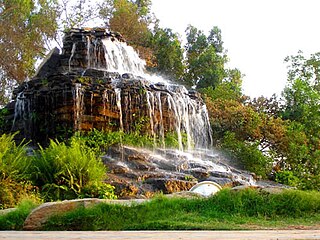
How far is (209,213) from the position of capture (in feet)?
19.7

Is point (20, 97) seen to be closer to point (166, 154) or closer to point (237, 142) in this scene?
point (166, 154)

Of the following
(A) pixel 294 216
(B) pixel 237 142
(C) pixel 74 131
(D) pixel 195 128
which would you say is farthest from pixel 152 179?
(B) pixel 237 142

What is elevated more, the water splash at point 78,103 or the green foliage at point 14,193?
the water splash at point 78,103

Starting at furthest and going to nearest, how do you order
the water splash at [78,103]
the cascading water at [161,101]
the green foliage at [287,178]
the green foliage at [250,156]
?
the green foliage at [250,156]
the green foliage at [287,178]
the cascading water at [161,101]
the water splash at [78,103]

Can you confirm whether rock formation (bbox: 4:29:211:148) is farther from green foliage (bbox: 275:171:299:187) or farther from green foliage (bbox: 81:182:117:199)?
green foliage (bbox: 81:182:117:199)

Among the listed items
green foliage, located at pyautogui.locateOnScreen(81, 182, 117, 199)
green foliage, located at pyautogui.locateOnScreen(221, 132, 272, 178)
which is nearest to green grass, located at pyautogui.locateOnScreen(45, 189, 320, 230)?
green foliage, located at pyautogui.locateOnScreen(81, 182, 117, 199)

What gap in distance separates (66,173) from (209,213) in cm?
393

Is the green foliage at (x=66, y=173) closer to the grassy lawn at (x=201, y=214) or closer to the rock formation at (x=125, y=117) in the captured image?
the rock formation at (x=125, y=117)

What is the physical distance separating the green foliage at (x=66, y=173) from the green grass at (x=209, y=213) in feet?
9.83

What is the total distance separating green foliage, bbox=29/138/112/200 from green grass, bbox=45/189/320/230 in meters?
3.00

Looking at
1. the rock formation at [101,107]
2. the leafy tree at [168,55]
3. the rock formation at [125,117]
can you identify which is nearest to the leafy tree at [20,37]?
the leafy tree at [168,55]

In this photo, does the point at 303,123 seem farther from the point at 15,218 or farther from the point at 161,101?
the point at 15,218

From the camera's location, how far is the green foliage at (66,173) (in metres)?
8.88

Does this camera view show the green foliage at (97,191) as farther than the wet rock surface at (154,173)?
No
